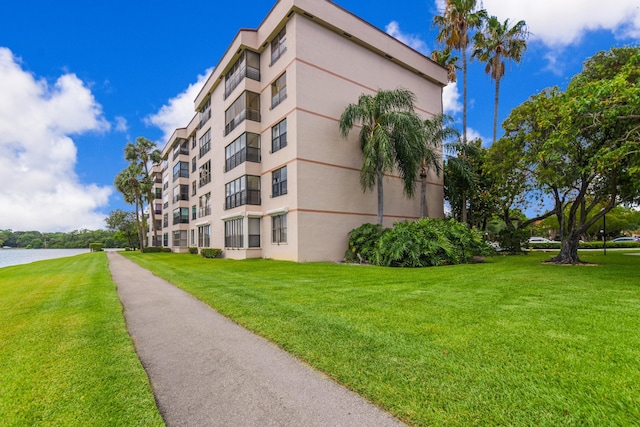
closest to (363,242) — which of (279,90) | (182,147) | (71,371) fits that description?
(279,90)

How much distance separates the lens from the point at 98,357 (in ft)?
13.0

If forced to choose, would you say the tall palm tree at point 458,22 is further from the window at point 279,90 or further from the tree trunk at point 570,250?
the window at point 279,90

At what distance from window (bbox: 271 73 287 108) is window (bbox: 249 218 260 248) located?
755 cm

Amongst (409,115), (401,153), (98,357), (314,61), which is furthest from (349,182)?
(98,357)

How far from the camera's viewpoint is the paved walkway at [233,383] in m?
2.69

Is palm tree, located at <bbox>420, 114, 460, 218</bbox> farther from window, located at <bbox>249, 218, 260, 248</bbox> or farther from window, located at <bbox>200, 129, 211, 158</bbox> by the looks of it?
window, located at <bbox>200, 129, 211, 158</bbox>

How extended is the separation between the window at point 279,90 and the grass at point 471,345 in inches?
571

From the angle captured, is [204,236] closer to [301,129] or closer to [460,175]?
[301,129]

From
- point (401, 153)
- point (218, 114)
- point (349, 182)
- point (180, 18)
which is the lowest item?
point (349, 182)

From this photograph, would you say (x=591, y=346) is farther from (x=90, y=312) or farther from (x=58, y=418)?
(x=90, y=312)

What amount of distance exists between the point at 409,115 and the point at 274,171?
28.0ft

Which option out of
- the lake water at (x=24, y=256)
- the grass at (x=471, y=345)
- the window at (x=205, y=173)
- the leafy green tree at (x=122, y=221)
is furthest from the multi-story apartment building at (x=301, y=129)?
Result: the leafy green tree at (x=122, y=221)

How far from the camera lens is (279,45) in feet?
65.3

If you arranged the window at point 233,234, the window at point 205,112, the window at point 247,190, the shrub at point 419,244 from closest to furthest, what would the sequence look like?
the shrub at point 419,244
the window at point 247,190
the window at point 233,234
the window at point 205,112
